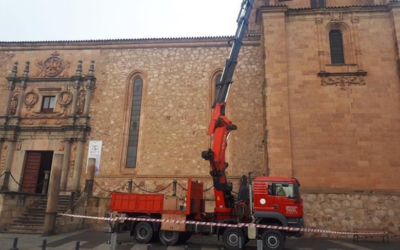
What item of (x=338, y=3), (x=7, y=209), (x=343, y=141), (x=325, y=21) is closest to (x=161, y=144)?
(x=7, y=209)

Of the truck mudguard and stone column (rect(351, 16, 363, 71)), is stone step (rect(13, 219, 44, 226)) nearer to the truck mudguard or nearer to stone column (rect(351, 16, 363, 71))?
the truck mudguard

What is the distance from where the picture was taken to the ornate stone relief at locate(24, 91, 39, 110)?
19578mm

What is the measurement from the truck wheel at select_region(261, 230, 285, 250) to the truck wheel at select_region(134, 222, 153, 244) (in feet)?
12.9

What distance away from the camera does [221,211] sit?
11086 millimetres

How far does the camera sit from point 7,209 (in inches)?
564

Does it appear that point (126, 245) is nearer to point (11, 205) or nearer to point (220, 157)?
point (220, 157)

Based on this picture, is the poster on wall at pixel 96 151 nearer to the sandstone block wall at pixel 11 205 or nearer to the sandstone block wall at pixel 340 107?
the sandstone block wall at pixel 11 205

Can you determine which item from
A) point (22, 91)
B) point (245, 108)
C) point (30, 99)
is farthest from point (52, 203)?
point (245, 108)

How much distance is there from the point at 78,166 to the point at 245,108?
1027 centimetres

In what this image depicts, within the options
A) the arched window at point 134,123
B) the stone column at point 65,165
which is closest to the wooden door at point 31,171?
the stone column at point 65,165

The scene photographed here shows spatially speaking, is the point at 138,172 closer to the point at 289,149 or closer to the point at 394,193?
the point at 289,149

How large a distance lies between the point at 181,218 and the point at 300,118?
25.8 ft

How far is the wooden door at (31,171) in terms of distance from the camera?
18547mm

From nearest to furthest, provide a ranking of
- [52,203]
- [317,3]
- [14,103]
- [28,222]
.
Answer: [52,203], [28,222], [14,103], [317,3]
